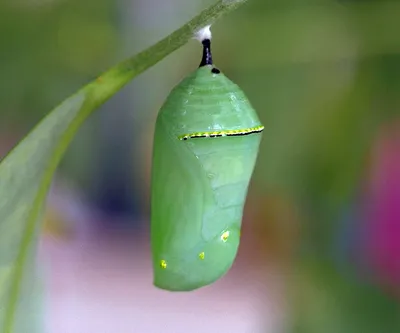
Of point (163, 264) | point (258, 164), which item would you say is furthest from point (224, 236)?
point (258, 164)

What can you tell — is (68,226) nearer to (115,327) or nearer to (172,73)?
(115,327)

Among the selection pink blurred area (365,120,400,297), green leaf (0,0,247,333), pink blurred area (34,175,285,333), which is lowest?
pink blurred area (34,175,285,333)

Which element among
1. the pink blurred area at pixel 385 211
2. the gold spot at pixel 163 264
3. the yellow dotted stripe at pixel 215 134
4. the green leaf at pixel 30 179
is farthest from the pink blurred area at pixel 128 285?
the green leaf at pixel 30 179

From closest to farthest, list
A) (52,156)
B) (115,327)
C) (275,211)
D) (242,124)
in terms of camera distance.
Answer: (52,156)
(242,124)
(115,327)
(275,211)

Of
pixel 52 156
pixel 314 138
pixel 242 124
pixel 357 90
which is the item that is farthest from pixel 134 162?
pixel 52 156

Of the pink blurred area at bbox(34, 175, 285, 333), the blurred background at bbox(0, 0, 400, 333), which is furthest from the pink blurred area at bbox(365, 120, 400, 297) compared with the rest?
the pink blurred area at bbox(34, 175, 285, 333)

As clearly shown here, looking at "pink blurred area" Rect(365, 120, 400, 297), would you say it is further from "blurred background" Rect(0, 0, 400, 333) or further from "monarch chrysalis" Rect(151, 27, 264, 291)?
"monarch chrysalis" Rect(151, 27, 264, 291)

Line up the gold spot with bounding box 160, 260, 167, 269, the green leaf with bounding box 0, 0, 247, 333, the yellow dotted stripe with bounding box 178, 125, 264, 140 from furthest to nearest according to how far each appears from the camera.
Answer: the gold spot with bounding box 160, 260, 167, 269
the yellow dotted stripe with bounding box 178, 125, 264, 140
the green leaf with bounding box 0, 0, 247, 333
